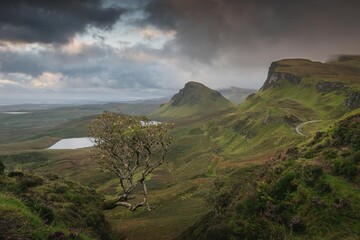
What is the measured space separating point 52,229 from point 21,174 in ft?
61.8

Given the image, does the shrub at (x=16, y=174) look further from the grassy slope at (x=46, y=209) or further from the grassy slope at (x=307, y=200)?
the grassy slope at (x=307, y=200)

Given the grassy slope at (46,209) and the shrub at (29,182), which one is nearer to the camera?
the grassy slope at (46,209)

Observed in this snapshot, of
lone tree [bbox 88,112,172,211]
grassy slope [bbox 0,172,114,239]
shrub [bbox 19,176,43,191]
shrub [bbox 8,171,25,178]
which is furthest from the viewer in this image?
lone tree [bbox 88,112,172,211]

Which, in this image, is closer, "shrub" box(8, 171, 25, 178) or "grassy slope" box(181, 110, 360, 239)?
"grassy slope" box(181, 110, 360, 239)

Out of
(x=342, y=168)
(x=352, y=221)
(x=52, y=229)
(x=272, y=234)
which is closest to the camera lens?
(x=52, y=229)

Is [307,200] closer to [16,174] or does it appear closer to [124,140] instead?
[124,140]

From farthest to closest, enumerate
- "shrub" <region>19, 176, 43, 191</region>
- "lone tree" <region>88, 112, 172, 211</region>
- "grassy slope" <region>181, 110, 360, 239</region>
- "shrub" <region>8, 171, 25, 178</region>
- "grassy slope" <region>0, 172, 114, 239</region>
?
"lone tree" <region>88, 112, 172, 211</region> < "shrub" <region>8, 171, 25, 178</region> < "shrub" <region>19, 176, 43, 191</region> < "grassy slope" <region>181, 110, 360, 239</region> < "grassy slope" <region>0, 172, 114, 239</region>

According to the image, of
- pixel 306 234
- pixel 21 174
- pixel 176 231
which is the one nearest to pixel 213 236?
pixel 306 234

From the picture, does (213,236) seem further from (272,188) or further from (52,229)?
(52,229)

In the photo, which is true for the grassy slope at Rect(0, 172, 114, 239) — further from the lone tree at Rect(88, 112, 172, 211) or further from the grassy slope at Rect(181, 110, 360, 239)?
the grassy slope at Rect(181, 110, 360, 239)

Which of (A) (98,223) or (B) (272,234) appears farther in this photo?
(A) (98,223)

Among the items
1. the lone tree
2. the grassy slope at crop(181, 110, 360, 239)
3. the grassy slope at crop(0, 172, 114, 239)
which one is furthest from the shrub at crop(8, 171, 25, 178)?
the grassy slope at crop(181, 110, 360, 239)

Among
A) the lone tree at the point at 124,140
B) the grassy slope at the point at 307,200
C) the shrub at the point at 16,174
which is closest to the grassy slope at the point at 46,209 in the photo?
the shrub at the point at 16,174

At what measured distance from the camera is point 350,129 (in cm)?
3219
